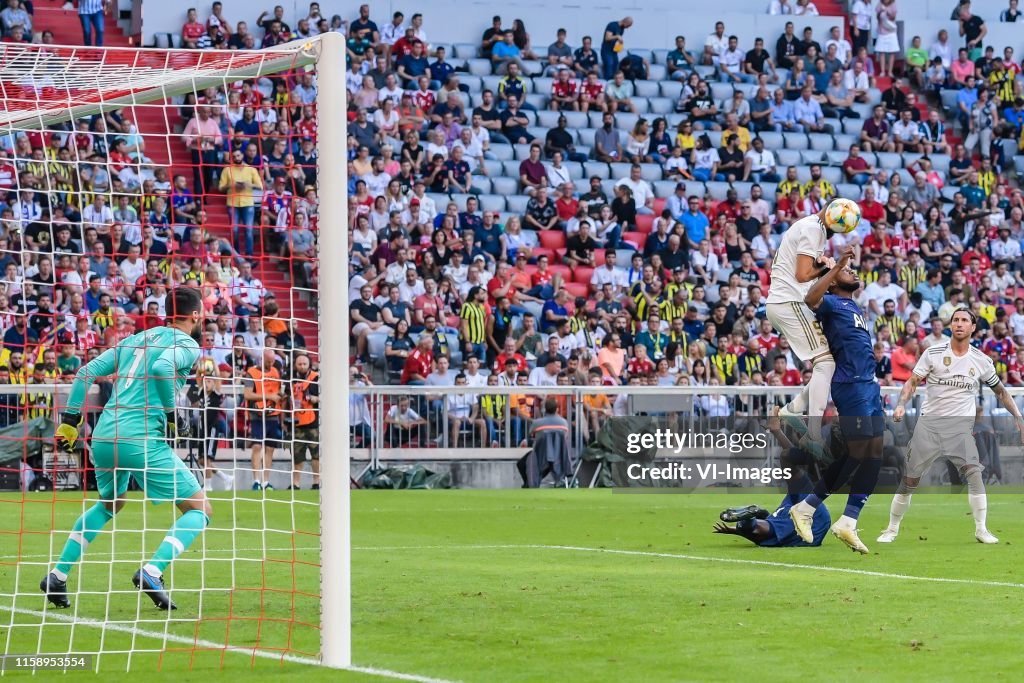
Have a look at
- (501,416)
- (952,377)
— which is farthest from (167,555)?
(501,416)

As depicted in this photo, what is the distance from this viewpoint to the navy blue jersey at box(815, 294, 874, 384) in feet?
42.5

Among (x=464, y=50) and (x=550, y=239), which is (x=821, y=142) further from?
(x=550, y=239)

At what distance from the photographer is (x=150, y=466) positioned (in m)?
9.30

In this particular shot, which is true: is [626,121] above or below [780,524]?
above

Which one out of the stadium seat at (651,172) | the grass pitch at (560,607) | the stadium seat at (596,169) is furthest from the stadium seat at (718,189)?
the grass pitch at (560,607)

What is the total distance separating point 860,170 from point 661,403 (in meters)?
10.4

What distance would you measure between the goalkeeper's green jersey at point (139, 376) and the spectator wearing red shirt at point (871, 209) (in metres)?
22.3

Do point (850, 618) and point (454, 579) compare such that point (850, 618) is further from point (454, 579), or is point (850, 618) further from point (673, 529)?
point (673, 529)

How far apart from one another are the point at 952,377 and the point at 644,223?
566 inches

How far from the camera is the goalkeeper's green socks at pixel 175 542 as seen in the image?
9.08 m

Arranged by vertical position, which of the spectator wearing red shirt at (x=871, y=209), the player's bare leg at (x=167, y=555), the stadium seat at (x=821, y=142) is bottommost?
the player's bare leg at (x=167, y=555)

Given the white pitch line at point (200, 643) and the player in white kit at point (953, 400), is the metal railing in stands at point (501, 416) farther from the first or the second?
the white pitch line at point (200, 643)

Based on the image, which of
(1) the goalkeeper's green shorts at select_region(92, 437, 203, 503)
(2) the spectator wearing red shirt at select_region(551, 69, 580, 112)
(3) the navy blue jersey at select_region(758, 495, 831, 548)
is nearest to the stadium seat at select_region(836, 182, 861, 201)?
(2) the spectator wearing red shirt at select_region(551, 69, 580, 112)

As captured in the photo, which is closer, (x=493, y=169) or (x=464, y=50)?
(x=493, y=169)
